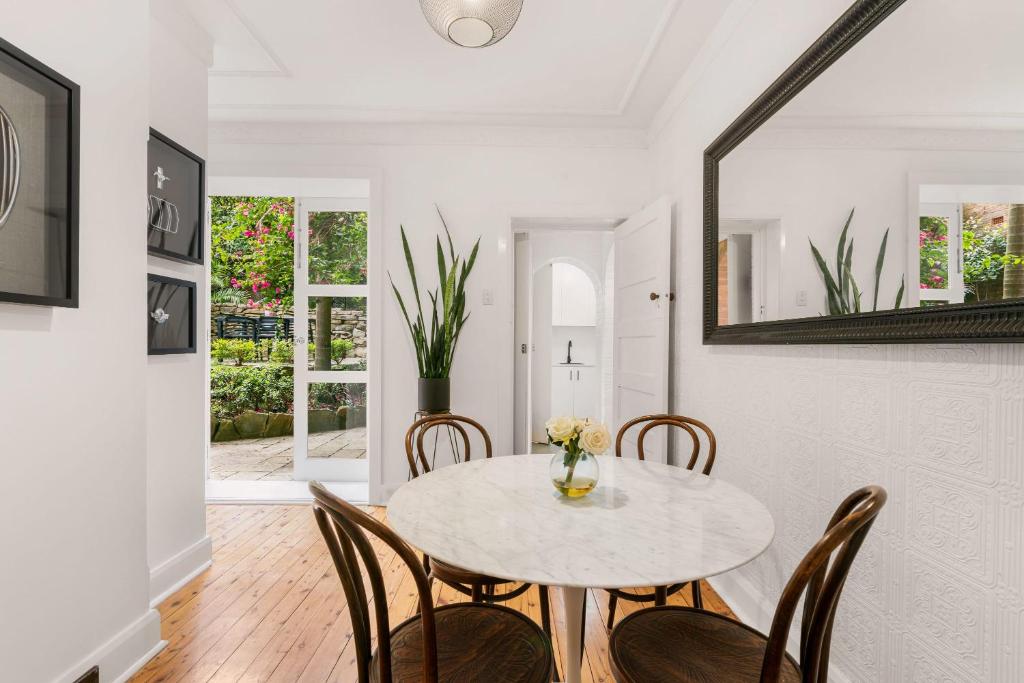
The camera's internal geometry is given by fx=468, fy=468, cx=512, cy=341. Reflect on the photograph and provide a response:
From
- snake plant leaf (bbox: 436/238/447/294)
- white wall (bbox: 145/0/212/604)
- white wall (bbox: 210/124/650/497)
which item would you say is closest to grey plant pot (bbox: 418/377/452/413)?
white wall (bbox: 210/124/650/497)

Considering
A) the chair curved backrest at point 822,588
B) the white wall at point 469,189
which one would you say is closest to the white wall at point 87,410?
the white wall at point 469,189

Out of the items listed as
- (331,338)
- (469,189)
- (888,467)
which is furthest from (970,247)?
(331,338)

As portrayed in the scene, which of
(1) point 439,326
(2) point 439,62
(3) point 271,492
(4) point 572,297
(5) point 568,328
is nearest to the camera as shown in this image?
(2) point 439,62

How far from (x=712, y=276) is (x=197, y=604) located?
9.26 feet

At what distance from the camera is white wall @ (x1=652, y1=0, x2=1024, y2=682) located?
979 millimetres

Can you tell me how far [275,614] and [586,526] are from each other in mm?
1680

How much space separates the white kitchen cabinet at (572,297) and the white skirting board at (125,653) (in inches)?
185

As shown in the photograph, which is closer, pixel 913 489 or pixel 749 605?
pixel 913 489

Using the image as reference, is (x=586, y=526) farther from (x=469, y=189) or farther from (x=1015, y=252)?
(x=469, y=189)

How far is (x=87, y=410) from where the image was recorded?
4.78 ft

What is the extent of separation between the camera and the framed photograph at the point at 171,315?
2.02 m

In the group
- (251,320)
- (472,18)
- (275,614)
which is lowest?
(275,614)

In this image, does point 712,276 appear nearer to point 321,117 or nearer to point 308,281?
point 321,117

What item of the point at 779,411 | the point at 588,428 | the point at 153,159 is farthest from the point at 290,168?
the point at 779,411
